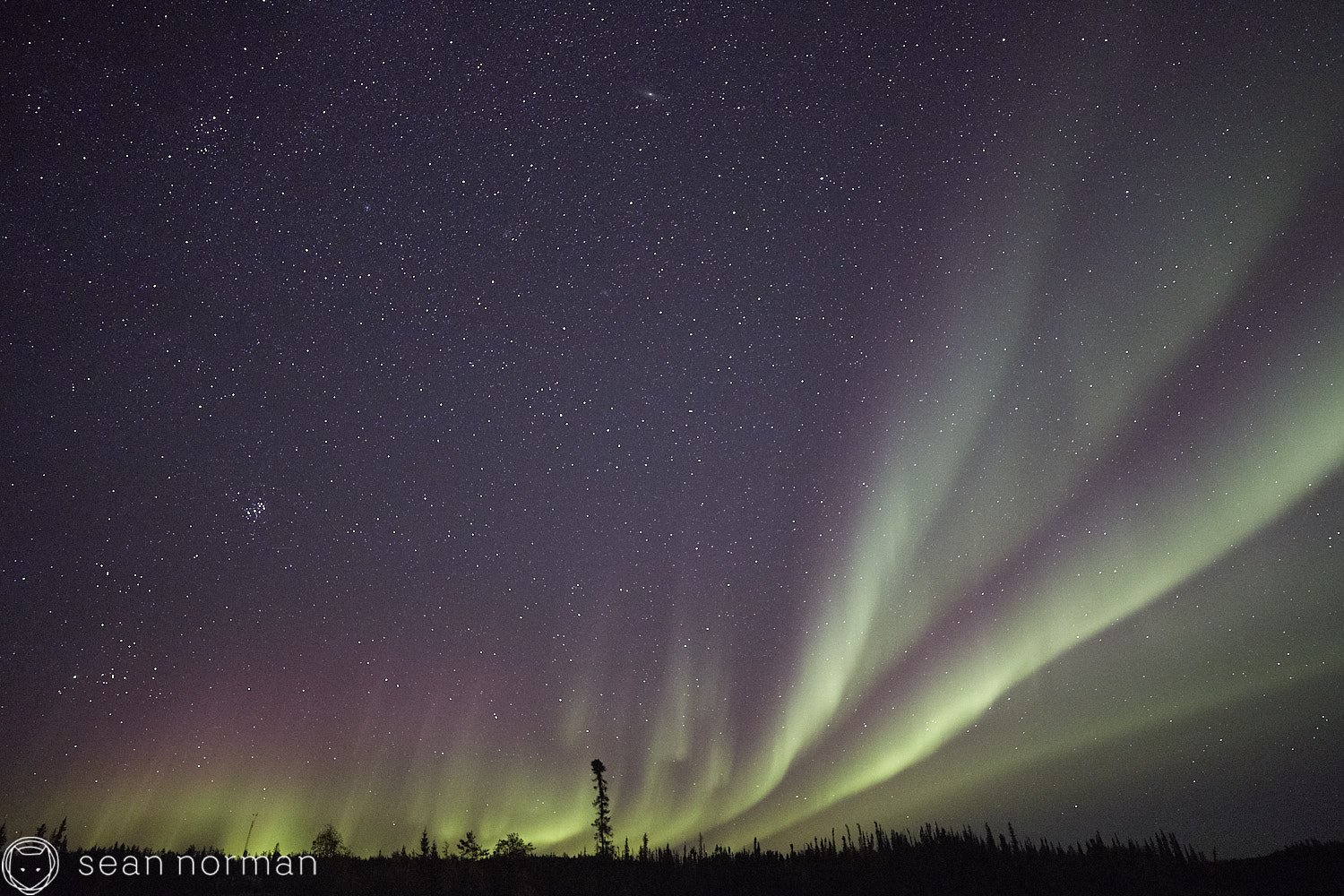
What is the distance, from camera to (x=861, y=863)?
22828 millimetres

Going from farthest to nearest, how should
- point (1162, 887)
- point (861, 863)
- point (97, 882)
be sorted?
point (861, 863) → point (1162, 887) → point (97, 882)

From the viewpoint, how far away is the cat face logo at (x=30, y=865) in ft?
53.4

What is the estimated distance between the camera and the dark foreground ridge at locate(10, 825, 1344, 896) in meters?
19.1

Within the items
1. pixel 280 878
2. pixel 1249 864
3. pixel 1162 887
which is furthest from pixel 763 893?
pixel 1249 864

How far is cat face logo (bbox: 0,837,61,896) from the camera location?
1628cm

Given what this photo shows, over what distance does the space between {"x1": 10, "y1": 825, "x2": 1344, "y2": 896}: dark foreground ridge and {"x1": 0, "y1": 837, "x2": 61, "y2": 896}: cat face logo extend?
36cm

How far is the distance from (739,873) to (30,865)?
60.6 ft

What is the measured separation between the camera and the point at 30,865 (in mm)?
17547

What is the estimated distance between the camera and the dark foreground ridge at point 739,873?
62.6 ft

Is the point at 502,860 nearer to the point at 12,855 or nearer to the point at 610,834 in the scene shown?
the point at 12,855

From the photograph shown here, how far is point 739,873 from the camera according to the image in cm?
2156

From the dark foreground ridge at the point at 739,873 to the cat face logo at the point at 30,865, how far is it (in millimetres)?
357

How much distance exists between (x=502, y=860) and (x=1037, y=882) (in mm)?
18716

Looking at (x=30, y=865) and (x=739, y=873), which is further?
(x=739, y=873)
